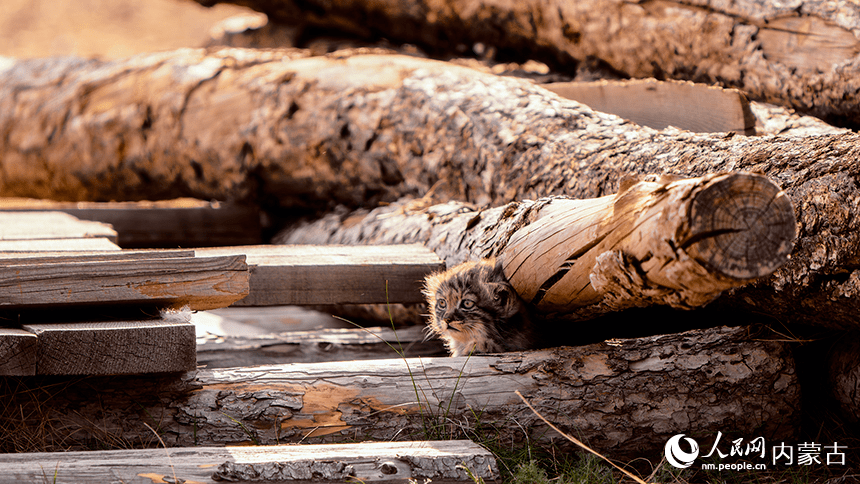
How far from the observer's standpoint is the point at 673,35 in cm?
436

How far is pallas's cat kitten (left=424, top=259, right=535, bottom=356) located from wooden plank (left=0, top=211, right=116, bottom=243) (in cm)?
181

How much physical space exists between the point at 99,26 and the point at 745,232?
16.7 m

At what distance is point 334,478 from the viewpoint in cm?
181

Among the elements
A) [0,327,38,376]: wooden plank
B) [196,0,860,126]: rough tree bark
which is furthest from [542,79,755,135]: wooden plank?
[0,327,38,376]: wooden plank

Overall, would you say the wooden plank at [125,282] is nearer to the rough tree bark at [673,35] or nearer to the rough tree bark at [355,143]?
the rough tree bark at [355,143]

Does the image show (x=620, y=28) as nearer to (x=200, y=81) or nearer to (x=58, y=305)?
(x=200, y=81)

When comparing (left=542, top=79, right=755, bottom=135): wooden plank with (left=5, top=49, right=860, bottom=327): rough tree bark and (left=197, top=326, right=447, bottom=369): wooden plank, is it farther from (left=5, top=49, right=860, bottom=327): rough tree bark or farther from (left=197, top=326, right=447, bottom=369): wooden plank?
(left=197, top=326, right=447, bottom=369): wooden plank

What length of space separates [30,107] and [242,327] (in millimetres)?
3077

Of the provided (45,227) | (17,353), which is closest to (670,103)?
(17,353)

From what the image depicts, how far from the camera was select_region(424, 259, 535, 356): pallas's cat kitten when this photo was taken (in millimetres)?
2367

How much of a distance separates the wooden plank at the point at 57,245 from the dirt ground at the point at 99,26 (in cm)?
1117

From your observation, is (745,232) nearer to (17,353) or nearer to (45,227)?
(17,353)

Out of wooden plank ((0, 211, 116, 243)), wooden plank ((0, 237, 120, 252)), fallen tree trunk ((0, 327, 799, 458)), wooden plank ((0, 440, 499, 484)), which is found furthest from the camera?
wooden plank ((0, 211, 116, 243))

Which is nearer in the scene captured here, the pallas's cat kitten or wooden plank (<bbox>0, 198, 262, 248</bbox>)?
the pallas's cat kitten
